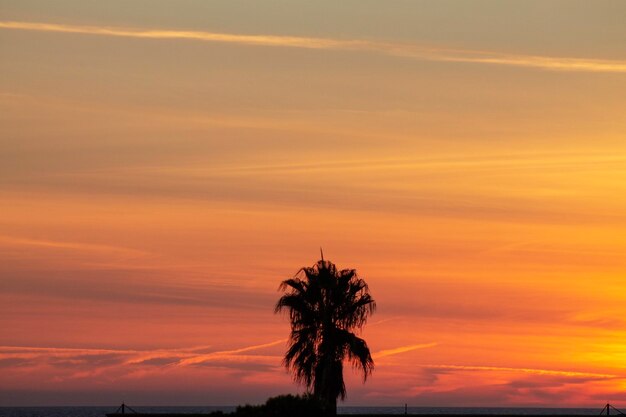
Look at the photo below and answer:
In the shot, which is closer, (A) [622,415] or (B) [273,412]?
(B) [273,412]

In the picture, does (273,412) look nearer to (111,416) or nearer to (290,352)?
(290,352)

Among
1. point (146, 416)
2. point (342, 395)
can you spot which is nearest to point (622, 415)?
point (342, 395)

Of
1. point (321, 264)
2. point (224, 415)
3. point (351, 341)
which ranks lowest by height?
point (224, 415)

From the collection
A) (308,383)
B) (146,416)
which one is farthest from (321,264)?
(146,416)

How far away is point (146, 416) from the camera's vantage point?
62375 mm

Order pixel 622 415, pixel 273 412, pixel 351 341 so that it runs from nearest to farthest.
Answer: pixel 273 412 < pixel 351 341 < pixel 622 415

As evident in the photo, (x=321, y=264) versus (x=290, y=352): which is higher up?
(x=321, y=264)

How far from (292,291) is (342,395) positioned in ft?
19.4

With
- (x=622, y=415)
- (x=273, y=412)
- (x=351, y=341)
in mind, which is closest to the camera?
(x=273, y=412)

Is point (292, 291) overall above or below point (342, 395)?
above

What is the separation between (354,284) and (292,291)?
3240 millimetres

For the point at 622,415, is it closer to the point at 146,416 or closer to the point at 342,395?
the point at 342,395

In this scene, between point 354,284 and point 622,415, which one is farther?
point 622,415

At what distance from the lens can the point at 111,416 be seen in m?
63.0
